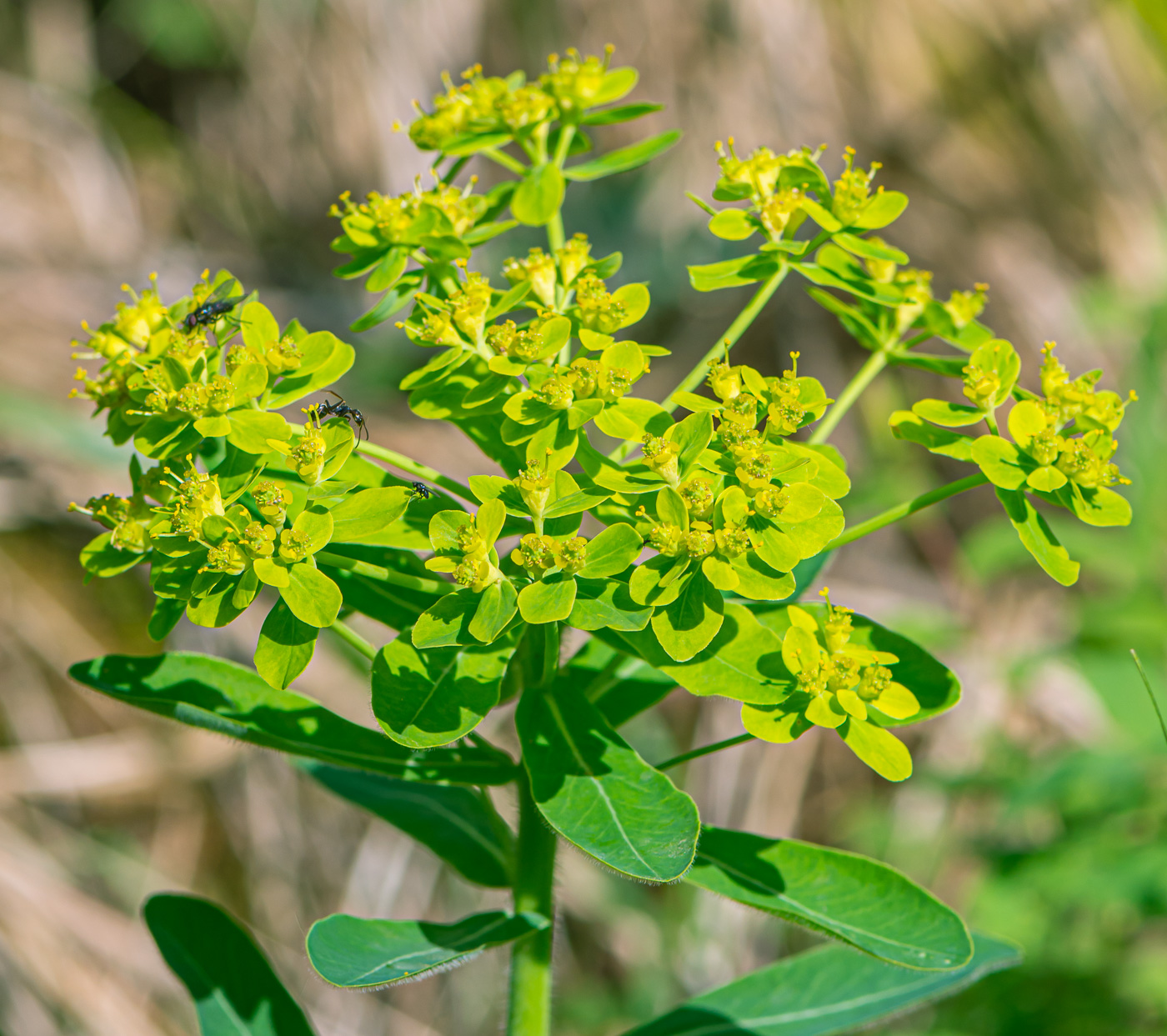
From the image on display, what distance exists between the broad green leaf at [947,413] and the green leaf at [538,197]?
66 centimetres

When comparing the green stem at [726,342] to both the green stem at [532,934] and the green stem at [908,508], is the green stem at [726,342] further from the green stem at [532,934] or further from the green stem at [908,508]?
Result: the green stem at [532,934]

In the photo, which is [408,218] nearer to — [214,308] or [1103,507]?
[214,308]

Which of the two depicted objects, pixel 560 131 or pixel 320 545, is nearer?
pixel 320 545

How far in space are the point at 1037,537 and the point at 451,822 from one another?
3.48 ft

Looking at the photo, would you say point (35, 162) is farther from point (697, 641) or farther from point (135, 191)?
point (697, 641)

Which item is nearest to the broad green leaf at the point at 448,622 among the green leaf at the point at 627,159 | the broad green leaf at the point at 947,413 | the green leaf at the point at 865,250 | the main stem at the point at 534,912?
the main stem at the point at 534,912

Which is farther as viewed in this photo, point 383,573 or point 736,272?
point 736,272

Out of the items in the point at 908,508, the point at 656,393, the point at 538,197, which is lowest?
the point at 908,508

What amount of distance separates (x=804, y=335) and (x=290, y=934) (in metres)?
3.68

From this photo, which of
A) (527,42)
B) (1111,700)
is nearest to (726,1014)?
(1111,700)

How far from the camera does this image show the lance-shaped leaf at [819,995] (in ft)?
5.75

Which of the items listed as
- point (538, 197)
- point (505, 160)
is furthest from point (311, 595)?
point (505, 160)

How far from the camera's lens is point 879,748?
52.6 inches

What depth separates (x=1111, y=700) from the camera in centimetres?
354
